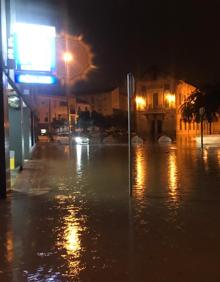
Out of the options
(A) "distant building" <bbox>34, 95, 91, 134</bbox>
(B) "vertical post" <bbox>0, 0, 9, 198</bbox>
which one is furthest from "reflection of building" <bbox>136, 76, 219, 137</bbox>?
(B) "vertical post" <bbox>0, 0, 9, 198</bbox>

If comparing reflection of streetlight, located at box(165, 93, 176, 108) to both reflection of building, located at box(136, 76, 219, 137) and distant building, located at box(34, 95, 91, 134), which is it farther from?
distant building, located at box(34, 95, 91, 134)

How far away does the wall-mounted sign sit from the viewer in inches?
548

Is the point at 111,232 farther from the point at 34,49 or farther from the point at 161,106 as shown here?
the point at 161,106

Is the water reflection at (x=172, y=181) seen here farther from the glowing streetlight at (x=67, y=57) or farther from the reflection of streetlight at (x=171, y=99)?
the reflection of streetlight at (x=171, y=99)

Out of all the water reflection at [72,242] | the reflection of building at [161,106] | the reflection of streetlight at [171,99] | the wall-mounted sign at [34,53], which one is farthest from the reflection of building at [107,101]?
the water reflection at [72,242]

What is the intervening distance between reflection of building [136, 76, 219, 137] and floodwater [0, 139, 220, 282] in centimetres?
6860

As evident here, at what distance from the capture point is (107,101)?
433 ft

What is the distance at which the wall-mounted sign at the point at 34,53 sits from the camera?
45.6ft

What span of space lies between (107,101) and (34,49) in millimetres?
118110

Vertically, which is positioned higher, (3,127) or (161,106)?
(161,106)

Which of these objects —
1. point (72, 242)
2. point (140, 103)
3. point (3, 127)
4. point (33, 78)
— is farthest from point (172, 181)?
point (140, 103)

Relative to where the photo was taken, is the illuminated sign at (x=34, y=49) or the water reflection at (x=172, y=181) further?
the illuminated sign at (x=34, y=49)

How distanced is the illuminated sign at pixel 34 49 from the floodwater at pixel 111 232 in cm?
332

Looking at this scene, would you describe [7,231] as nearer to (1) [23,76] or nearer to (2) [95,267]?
(2) [95,267]
